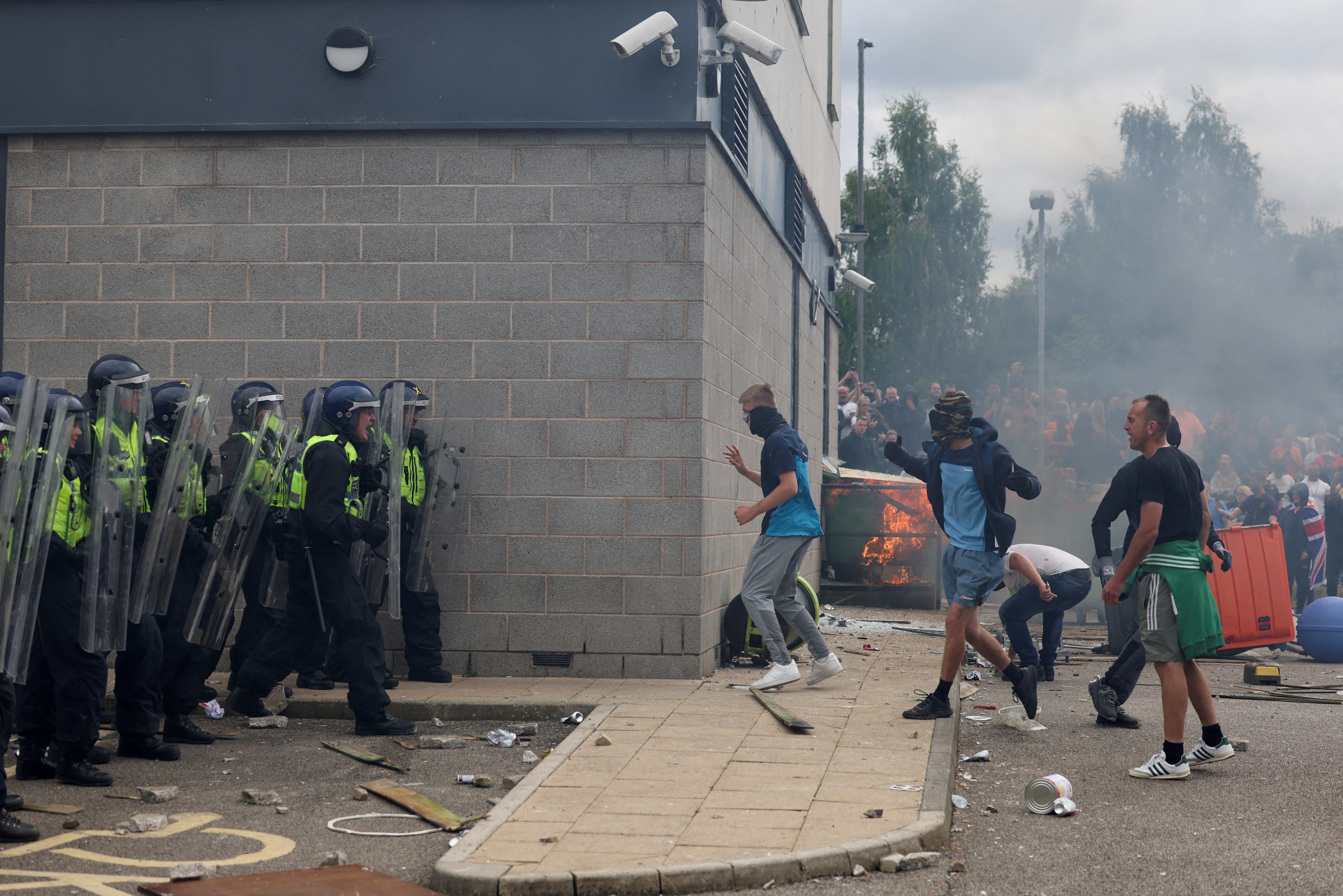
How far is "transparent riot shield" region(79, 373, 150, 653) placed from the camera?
19.6ft

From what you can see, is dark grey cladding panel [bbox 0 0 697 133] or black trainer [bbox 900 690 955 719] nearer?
black trainer [bbox 900 690 955 719]

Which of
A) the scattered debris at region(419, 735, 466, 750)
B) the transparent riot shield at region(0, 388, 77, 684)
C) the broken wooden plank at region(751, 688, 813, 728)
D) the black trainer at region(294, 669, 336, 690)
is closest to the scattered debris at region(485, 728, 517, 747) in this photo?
the scattered debris at region(419, 735, 466, 750)

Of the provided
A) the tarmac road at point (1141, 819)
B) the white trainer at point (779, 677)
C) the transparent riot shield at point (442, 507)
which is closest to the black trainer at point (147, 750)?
the transparent riot shield at point (442, 507)

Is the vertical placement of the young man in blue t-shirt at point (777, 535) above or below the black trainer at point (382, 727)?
above

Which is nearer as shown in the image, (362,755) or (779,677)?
(362,755)

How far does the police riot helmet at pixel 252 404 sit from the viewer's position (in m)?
7.71

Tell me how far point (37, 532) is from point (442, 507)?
3.39m

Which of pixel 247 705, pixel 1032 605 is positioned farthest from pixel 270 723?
pixel 1032 605

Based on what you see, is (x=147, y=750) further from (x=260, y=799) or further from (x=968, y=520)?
(x=968, y=520)

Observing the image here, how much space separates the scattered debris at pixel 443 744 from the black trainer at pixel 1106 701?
3839mm

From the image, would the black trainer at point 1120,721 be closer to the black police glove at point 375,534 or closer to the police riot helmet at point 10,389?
the black police glove at point 375,534

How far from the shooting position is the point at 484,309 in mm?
8945

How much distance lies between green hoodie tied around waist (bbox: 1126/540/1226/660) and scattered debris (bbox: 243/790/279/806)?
4328mm

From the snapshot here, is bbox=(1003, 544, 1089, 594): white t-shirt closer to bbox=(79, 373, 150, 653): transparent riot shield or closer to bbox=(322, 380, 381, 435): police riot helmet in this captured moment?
bbox=(322, 380, 381, 435): police riot helmet
